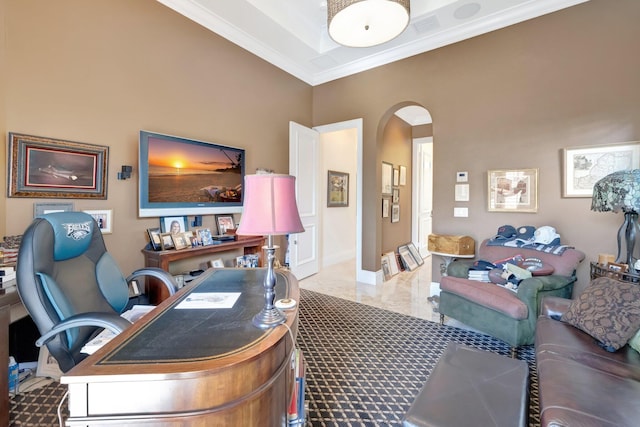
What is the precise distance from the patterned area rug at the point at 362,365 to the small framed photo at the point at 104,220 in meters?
1.23

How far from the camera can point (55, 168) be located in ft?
7.41

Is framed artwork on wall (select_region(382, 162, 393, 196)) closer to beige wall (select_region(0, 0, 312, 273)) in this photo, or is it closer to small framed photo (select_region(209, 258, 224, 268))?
beige wall (select_region(0, 0, 312, 273))

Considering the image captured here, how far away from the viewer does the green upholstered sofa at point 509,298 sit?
228cm

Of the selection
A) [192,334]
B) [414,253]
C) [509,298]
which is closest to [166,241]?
[192,334]

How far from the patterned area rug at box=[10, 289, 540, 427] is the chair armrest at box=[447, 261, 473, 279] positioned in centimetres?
56

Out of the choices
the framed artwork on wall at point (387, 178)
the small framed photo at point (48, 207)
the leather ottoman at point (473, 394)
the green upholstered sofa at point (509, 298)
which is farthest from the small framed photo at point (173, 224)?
the framed artwork on wall at point (387, 178)

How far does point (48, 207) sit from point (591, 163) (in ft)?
16.5

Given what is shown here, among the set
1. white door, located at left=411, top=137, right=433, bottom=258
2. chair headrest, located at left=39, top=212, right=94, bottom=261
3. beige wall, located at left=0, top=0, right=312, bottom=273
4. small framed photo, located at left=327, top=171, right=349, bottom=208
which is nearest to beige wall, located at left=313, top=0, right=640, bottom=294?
small framed photo, located at left=327, top=171, right=349, bottom=208

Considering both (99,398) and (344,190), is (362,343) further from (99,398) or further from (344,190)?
(344,190)

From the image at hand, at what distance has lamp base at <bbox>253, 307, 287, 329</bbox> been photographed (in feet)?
A: 3.77

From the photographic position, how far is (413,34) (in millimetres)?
3650

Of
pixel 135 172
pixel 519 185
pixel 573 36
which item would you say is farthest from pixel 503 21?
pixel 135 172

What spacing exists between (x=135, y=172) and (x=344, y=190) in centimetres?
420

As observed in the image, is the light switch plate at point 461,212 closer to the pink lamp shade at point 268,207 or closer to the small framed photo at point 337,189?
the small framed photo at point 337,189
